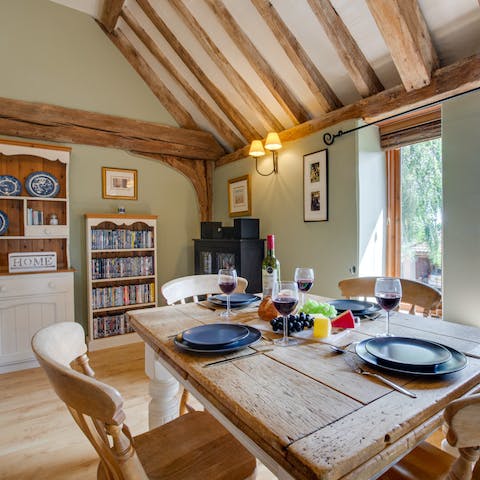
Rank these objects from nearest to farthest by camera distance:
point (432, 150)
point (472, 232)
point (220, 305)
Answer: point (220, 305) < point (472, 232) < point (432, 150)

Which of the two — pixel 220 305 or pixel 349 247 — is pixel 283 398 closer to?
pixel 220 305

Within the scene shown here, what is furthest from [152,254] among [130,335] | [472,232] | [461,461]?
[461,461]

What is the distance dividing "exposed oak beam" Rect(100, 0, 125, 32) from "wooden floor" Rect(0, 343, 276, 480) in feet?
10.9

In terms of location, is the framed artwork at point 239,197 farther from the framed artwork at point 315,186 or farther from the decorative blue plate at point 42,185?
the decorative blue plate at point 42,185

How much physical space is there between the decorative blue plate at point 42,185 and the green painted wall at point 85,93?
9.5 inches

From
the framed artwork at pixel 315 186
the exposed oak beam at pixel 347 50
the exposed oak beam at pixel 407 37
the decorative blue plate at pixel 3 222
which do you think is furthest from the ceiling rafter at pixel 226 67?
the decorative blue plate at pixel 3 222

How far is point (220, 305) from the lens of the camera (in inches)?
60.9

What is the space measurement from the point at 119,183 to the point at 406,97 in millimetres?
2966

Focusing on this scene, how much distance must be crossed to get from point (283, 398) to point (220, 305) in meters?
0.86

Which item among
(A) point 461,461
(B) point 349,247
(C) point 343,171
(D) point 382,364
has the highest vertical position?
(C) point 343,171

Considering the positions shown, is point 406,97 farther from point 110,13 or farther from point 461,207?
point 110,13

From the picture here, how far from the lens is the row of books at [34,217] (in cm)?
310

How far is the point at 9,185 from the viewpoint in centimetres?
303

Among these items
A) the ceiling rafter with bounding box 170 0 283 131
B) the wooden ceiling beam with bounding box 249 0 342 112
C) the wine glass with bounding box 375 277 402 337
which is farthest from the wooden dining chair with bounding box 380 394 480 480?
the ceiling rafter with bounding box 170 0 283 131
